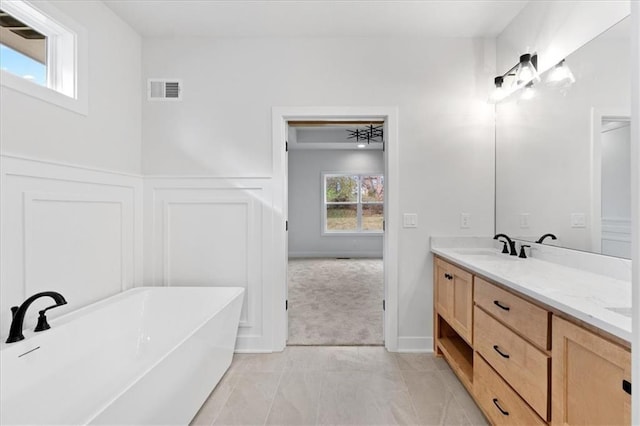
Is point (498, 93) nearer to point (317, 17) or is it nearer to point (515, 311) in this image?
point (317, 17)

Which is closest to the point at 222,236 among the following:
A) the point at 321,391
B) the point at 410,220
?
the point at 321,391

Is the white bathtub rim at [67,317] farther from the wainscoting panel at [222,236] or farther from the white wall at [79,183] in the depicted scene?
the wainscoting panel at [222,236]

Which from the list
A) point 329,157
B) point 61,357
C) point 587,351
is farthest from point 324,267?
point 587,351

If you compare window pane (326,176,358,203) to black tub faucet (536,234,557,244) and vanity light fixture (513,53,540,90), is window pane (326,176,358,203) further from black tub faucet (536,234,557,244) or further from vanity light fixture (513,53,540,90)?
black tub faucet (536,234,557,244)

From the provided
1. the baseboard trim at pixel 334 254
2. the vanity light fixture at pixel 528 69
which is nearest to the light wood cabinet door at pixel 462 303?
the vanity light fixture at pixel 528 69

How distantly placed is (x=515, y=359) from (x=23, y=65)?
3044 mm

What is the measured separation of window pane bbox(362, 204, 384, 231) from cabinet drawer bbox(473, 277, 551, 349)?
234 inches

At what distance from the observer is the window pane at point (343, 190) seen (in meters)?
7.82

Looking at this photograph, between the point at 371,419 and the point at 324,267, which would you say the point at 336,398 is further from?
the point at 324,267

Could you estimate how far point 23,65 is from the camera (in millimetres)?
1829

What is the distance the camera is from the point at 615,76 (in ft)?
5.24

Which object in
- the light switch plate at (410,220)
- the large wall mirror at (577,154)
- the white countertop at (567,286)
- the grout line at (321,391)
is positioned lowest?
the grout line at (321,391)

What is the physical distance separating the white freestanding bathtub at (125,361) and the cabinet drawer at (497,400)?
1.58m

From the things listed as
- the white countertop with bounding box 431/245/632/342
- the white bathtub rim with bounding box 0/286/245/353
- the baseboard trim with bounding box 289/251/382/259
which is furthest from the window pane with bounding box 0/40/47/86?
the baseboard trim with bounding box 289/251/382/259
